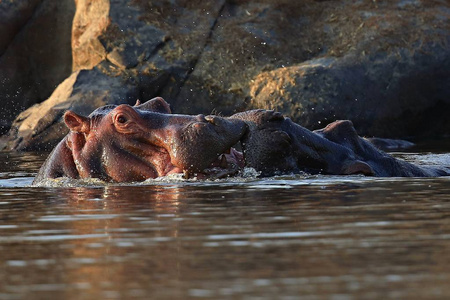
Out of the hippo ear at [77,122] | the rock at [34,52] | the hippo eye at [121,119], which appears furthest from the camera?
the rock at [34,52]

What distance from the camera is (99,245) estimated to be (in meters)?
4.01

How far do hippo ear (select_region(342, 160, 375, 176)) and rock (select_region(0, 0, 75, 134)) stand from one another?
41.0ft

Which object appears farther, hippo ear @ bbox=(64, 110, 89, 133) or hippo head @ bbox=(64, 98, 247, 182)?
hippo ear @ bbox=(64, 110, 89, 133)

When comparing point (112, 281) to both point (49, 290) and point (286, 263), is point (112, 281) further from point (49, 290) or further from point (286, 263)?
point (286, 263)

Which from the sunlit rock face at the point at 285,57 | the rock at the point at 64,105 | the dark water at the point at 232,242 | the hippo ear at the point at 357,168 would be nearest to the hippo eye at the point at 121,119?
the dark water at the point at 232,242

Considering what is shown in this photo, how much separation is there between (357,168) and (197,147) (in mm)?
1155

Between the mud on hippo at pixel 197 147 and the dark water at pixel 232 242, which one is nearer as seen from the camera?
the dark water at pixel 232 242

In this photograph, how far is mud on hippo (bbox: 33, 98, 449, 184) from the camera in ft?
21.1

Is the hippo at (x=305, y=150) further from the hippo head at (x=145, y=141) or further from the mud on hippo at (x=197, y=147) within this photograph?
the hippo head at (x=145, y=141)

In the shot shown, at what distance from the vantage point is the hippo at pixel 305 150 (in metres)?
6.43

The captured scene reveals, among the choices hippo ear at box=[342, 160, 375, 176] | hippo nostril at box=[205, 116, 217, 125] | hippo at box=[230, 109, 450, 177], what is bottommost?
hippo ear at box=[342, 160, 375, 176]

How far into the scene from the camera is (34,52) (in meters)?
19.0

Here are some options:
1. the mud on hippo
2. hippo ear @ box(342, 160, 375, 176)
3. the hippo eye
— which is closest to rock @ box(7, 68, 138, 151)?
the mud on hippo

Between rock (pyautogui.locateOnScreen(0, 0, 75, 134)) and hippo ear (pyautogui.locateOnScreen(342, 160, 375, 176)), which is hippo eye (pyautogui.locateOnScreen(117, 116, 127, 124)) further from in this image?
rock (pyautogui.locateOnScreen(0, 0, 75, 134))
